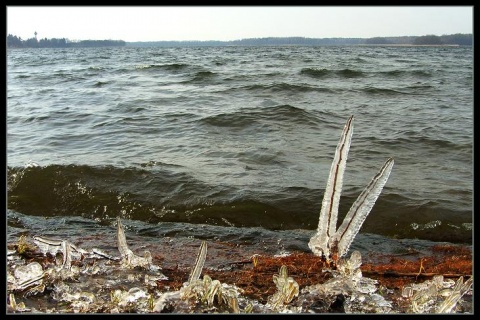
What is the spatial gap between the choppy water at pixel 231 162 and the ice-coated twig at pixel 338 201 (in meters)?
1.47

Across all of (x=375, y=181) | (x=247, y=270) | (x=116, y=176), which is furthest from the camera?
(x=116, y=176)

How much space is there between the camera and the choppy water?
526cm

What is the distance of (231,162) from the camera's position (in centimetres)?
735

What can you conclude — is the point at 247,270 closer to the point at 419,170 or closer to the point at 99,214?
the point at 99,214

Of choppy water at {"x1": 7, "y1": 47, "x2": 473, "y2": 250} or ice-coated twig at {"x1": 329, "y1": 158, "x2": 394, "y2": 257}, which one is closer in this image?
ice-coated twig at {"x1": 329, "y1": 158, "x2": 394, "y2": 257}

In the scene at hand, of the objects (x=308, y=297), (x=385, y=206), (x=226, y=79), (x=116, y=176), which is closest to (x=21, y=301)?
(x=308, y=297)

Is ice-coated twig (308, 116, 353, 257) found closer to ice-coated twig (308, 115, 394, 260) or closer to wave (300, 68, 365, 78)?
ice-coated twig (308, 115, 394, 260)

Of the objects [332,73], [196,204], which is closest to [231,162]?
[196,204]

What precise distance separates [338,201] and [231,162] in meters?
4.63

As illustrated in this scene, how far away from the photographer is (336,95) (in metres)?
15.6

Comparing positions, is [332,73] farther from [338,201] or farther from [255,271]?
[338,201]

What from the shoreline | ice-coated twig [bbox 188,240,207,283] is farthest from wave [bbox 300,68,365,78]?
ice-coated twig [bbox 188,240,207,283]

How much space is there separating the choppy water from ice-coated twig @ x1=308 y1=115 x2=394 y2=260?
1.47 meters
